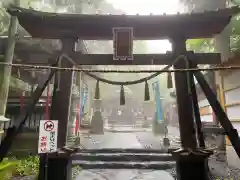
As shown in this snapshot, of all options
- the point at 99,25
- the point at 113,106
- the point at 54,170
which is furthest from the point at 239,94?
the point at 113,106

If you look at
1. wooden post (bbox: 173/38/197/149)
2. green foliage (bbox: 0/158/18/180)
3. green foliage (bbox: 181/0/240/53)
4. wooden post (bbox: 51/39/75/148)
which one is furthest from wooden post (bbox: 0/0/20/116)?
green foliage (bbox: 181/0/240/53)

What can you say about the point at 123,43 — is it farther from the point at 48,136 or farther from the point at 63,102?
the point at 48,136

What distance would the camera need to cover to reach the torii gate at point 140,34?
4695mm

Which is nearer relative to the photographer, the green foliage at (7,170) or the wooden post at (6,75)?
the green foliage at (7,170)

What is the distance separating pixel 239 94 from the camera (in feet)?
24.2

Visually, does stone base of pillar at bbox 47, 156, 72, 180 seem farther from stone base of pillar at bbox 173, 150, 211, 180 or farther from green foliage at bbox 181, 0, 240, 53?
green foliage at bbox 181, 0, 240, 53

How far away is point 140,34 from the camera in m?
5.47

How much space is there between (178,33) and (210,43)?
737 cm

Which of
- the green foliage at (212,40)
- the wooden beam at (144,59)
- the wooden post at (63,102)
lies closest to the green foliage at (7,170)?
the wooden post at (63,102)

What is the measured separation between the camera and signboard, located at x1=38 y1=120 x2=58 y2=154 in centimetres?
430

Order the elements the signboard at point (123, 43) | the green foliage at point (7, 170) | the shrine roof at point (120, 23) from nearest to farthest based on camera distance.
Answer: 1. the shrine roof at point (120, 23)
2. the signboard at point (123, 43)
3. the green foliage at point (7, 170)

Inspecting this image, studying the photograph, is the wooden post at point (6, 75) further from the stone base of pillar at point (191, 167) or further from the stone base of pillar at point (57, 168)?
the stone base of pillar at point (191, 167)

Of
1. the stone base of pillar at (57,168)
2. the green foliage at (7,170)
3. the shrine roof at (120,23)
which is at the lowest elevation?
the green foliage at (7,170)

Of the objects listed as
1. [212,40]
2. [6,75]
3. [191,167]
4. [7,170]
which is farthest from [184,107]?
[212,40]
